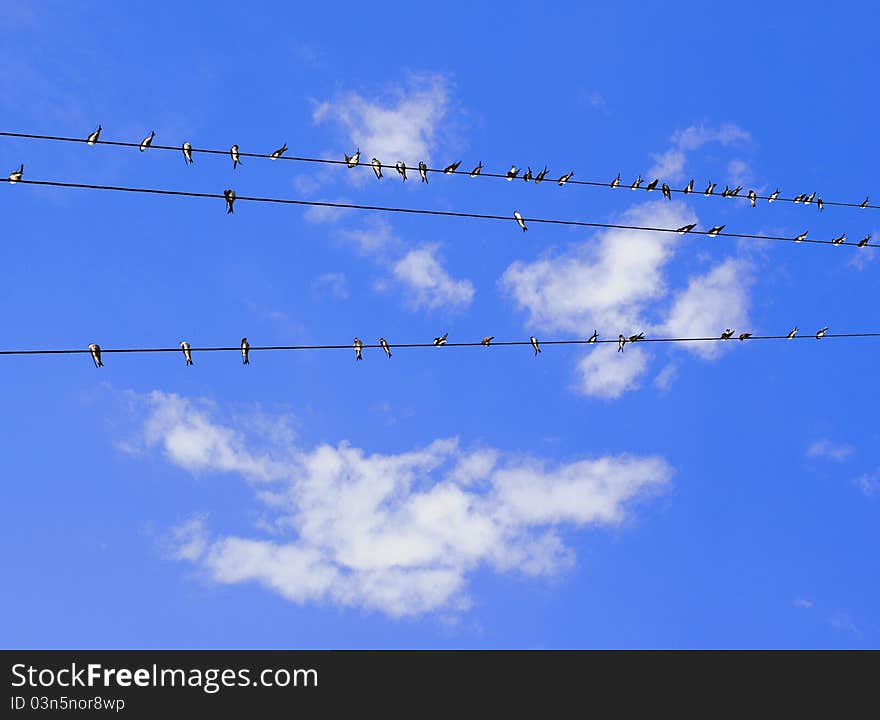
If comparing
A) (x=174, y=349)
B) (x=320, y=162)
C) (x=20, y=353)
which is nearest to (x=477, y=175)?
(x=320, y=162)

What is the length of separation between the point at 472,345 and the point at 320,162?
4.77 metres

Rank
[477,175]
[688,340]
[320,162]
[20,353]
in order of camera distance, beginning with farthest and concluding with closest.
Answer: [477,175] < [688,340] < [320,162] < [20,353]

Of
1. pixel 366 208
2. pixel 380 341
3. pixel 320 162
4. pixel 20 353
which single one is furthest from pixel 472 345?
pixel 20 353

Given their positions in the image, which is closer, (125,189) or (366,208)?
Result: (125,189)

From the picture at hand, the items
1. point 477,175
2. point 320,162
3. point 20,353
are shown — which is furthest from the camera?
point 477,175

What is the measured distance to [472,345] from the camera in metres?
17.2

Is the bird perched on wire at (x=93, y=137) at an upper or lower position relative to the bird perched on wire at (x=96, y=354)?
upper

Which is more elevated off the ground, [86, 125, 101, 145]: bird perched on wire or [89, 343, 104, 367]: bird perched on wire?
[86, 125, 101, 145]: bird perched on wire

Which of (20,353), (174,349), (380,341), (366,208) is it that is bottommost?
(20,353)
